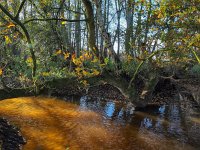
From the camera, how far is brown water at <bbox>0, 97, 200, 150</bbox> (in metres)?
9.27

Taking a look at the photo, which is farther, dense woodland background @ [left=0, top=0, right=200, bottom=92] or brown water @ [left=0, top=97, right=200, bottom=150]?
brown water @ [left=0, top=97, right=200, bottom=150]

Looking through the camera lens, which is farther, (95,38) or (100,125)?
(100,125)

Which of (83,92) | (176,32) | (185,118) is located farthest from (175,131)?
(83,92)

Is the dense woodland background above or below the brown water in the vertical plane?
above

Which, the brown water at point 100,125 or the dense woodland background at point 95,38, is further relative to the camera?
the brown water at point 100,125

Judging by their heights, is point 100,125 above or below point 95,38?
below

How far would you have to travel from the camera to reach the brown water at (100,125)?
9.27 m

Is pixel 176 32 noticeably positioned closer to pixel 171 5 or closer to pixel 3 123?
pixel 171 5

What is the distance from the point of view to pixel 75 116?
40.2ft

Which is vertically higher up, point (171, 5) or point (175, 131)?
point (171, 5)

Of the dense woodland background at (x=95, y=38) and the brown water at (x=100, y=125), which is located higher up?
the dense woodland background at (x=95, y=38)

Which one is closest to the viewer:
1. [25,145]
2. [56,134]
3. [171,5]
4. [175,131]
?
[171,5]

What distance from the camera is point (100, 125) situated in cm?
1115

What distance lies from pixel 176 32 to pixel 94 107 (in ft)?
20.7
